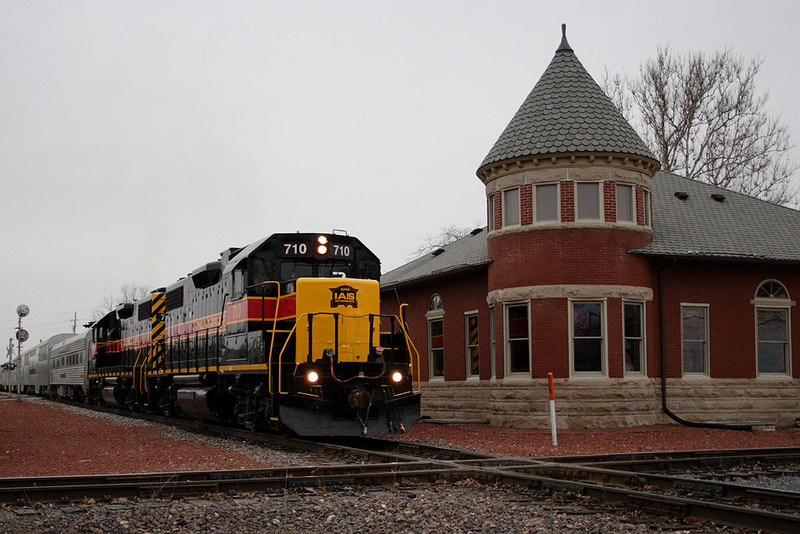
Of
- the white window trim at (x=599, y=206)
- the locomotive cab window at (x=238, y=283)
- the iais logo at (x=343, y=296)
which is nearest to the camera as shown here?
the iais logo at (x=343, y=296)

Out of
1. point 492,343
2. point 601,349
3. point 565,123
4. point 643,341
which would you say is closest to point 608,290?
point 601,349

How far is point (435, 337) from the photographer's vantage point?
25359mm

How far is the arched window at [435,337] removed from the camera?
2506cm

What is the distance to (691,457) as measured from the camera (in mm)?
13070

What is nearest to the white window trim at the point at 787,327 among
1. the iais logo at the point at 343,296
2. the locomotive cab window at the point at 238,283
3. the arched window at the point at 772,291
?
the arched window at the point at 772,291

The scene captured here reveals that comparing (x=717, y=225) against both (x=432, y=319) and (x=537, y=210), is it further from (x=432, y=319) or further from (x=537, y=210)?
(x=432, y=319)

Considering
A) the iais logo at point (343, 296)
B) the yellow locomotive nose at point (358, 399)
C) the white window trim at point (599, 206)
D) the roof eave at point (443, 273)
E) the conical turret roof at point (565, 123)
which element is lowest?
the yellow locomotive nose at point (358, 399)

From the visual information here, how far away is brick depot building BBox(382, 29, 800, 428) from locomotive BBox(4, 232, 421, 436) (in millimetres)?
4698

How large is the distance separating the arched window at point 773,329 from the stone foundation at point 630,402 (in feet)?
1.61

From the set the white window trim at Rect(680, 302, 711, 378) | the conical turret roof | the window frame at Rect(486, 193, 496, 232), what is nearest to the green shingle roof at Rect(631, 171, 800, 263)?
the white window trim at Rect(680, 302, 711, 378)

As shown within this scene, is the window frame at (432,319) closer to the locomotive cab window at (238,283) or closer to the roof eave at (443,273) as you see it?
the roof eave at (443,273)

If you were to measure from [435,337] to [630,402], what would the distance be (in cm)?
709

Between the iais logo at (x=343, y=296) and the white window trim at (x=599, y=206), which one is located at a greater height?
the white window trim at (x=599, y=206)

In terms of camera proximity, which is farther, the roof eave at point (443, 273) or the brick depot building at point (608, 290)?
→ the roof eave at point (443, 273)
